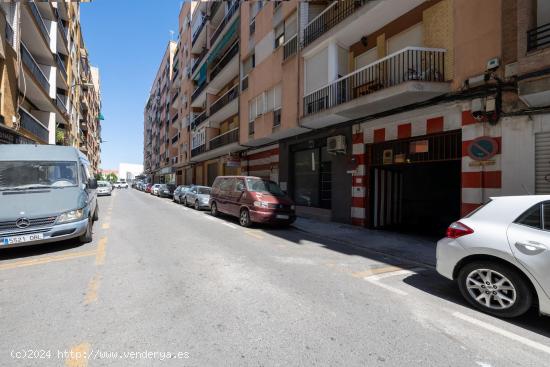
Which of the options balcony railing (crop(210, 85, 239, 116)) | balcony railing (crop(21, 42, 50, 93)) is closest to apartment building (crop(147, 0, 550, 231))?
balcony railing (crop(210, 85, 239, 116))

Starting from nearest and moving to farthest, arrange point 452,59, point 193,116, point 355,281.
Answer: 1. point 355,281
2. point 452,59
3. point 193,116

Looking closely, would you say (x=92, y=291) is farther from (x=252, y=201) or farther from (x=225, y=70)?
(x=225, y=70)

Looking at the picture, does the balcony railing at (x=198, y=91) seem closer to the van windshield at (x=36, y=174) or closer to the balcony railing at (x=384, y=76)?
the balcony railing at (x=384, y=76)

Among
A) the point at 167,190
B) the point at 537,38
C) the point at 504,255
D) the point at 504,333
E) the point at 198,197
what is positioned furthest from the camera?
the point at 167,190

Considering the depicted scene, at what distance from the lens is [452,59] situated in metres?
8.10

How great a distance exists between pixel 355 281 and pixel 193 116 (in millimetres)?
29902

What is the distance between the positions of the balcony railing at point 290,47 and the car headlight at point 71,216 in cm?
1092

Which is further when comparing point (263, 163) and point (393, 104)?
point (263, 163)

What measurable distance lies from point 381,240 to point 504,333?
546cm

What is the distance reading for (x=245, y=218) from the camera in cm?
1041

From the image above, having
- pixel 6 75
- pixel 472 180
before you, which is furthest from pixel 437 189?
pixel 6 75

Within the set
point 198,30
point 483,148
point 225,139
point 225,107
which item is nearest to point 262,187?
point 483,148

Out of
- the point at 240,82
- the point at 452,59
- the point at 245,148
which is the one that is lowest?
the point at 245,148

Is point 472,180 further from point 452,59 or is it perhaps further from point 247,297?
point 247,297
